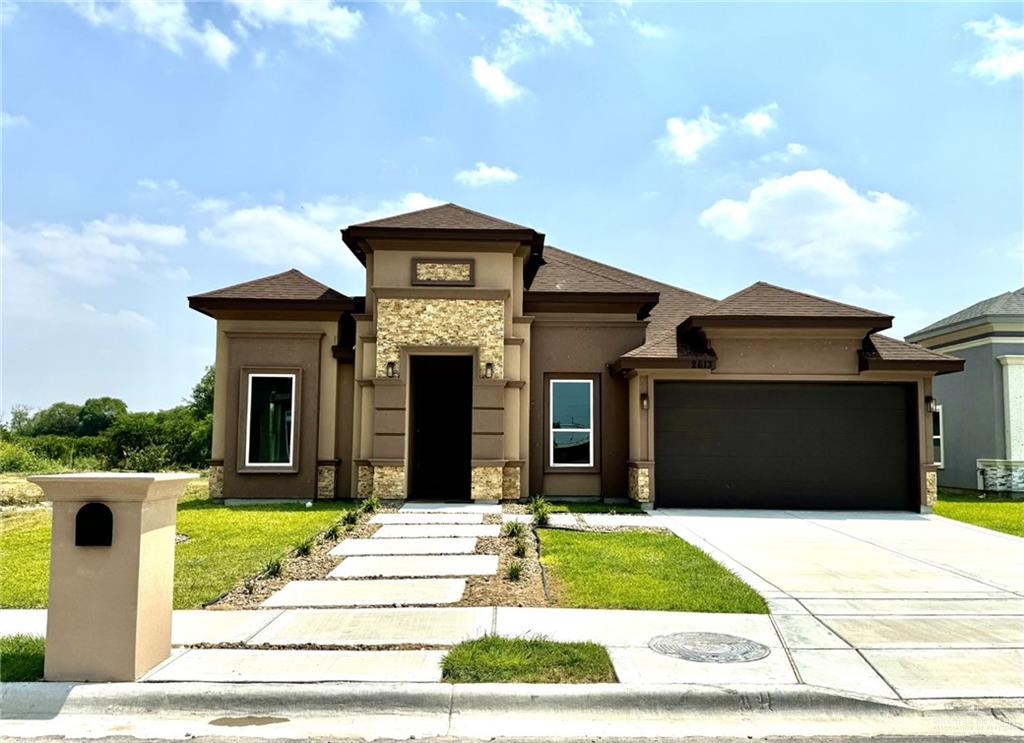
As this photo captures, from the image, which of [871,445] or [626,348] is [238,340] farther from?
[871,445]

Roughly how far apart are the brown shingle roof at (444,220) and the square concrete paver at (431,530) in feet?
20.6

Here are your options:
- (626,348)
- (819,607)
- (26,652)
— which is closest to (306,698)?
(26,652)

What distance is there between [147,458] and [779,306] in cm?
1881

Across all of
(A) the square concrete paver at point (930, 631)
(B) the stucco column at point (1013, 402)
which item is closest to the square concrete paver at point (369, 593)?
(A) the square concrete paver at point (930, 631)

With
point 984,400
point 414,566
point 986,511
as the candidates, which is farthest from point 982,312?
point 414,566

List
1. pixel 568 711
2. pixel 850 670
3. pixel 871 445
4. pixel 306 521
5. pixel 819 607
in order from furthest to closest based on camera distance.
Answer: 1. pixel 871 445
2. pixel 306 521
3. pixel 819 607
4. pixel 850 670
5. pixel 568 711

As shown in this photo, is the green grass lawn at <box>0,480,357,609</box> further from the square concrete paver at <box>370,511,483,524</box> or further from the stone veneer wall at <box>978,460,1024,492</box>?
the stone veneer wall at <box>978,460,1024,492</box>

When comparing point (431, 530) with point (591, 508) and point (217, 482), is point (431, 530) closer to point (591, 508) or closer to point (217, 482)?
point (591, 508)

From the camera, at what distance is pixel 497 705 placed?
461 cm

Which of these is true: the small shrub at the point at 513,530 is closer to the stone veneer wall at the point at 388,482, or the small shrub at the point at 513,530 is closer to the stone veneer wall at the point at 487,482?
the stone veneer wall at the point at 487,482

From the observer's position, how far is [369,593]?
739cm

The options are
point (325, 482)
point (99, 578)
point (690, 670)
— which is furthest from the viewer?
point (325, 482)

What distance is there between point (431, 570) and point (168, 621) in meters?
3.52

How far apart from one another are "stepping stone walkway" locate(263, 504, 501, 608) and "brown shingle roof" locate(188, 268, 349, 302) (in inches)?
216
